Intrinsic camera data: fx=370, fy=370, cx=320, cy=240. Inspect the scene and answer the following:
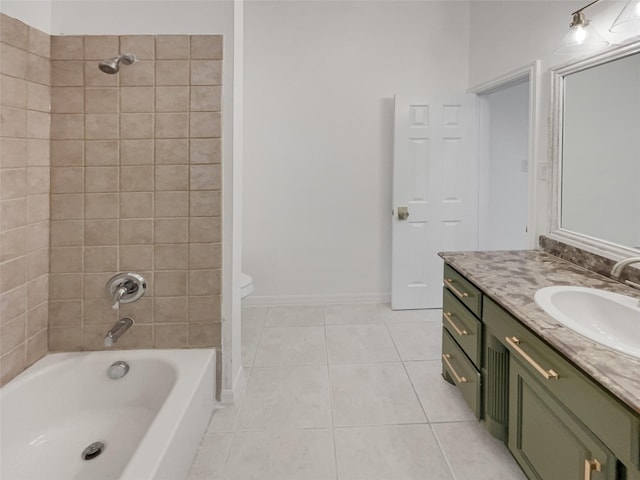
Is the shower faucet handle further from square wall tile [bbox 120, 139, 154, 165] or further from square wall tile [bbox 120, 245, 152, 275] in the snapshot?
square wall tile [bbox 120, 139, 154, 165]

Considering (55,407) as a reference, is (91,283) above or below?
above

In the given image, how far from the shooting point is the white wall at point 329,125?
10.9ft

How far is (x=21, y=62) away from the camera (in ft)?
5.25

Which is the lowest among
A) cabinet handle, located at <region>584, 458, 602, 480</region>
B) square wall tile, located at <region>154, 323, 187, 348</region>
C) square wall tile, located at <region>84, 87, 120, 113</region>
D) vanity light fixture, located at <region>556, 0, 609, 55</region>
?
cabinet handle, located at <region>584, 458, 602, 480</region>

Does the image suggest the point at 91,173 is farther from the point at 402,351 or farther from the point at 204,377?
the point at 402,351

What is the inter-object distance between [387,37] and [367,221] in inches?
65.9

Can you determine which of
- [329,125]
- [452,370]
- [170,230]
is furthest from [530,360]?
[329,125]

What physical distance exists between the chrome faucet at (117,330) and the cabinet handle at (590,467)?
174cm

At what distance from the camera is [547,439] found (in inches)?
47.9

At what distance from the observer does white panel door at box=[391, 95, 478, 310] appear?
3.28 meters

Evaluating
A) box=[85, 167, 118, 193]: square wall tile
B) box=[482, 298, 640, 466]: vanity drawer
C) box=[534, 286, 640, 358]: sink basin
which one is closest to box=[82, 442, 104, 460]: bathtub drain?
box=[85, 167, 118, 193]: square wall tile

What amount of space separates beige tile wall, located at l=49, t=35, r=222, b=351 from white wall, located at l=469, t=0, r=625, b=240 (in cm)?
182

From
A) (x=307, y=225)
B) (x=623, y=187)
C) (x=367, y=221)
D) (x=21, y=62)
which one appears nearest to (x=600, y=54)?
(x=623, y=187)

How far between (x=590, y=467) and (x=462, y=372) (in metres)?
0.90
